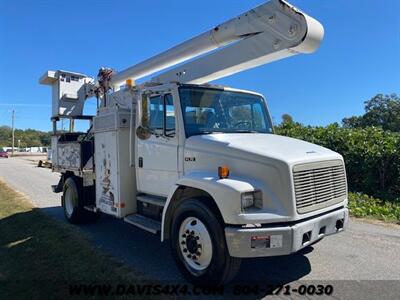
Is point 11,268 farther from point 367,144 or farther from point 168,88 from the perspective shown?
point 367,144

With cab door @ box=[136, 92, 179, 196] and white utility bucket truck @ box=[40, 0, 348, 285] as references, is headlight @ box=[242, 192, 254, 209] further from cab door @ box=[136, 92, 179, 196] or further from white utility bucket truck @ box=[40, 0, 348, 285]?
cab door @ box=[136, 92, 179, 196]

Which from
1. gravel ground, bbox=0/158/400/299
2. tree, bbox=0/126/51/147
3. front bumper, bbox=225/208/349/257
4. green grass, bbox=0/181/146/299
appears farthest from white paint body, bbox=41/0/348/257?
tree, bbox=0/126/51/147

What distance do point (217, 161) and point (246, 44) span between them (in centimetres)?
174

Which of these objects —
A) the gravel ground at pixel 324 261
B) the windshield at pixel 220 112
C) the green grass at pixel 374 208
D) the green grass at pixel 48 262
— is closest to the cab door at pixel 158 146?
the windshield at pixel 220 112

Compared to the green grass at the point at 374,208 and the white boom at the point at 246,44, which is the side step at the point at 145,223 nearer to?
the white boom at the point at 246,44

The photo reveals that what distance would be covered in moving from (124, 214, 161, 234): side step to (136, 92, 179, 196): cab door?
17.0 inches

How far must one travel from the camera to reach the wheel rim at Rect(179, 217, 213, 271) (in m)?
4.62

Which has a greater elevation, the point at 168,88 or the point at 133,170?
the point at 168,88

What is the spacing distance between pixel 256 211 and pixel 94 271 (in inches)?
99.9

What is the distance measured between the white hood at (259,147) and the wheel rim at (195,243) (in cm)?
97

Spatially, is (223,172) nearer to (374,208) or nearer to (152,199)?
(152,199)

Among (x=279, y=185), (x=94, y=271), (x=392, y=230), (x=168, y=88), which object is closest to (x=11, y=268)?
(x=94, y=271)

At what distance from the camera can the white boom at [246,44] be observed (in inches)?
191

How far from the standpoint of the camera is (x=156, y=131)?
5879mm
